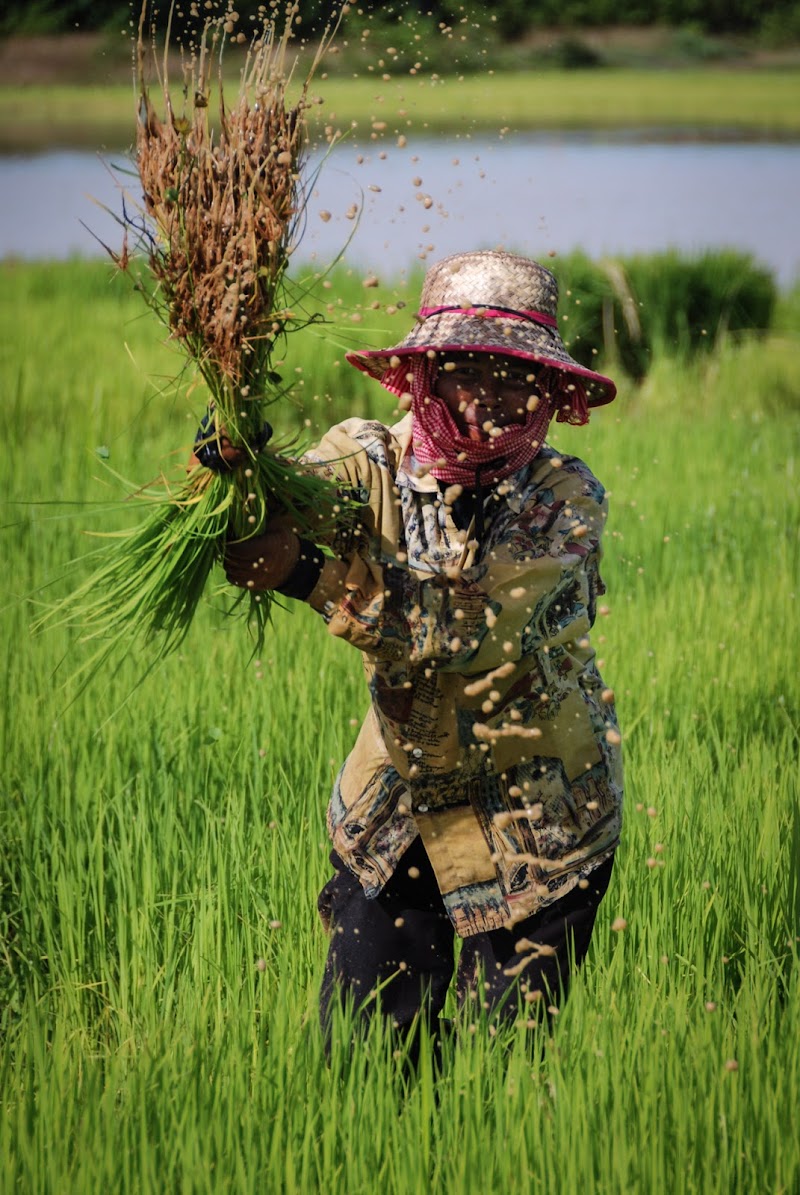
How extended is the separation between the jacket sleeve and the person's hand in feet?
0.17

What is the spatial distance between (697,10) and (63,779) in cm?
2933

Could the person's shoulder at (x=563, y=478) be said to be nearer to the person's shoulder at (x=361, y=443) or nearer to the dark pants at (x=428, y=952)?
the person's shoulder at (x=361, y=443)

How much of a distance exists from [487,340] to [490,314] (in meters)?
0.09

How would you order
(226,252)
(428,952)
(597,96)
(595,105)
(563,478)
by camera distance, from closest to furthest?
(226,252) < (563,478) < (428,952) < (595,105) < (597,96)

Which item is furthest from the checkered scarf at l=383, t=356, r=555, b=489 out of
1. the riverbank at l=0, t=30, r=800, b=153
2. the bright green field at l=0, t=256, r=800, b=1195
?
the riverbank at l=0, t=30, r=800, b=153

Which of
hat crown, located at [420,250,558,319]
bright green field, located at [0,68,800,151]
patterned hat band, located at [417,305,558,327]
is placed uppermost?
bright green field, located at [0,68,800,151]

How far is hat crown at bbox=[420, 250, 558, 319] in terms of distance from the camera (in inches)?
88.1

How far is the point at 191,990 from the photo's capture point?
2607 millimetres

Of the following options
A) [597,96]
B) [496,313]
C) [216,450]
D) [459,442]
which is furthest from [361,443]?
[597,96]

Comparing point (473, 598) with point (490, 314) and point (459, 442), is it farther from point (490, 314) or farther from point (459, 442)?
point (490, 314)

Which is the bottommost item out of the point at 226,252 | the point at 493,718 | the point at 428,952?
the point at 428,952

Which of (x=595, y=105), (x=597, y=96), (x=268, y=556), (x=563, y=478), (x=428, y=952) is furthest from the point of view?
(x=597, y=96)

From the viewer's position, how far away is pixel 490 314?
2.20 m

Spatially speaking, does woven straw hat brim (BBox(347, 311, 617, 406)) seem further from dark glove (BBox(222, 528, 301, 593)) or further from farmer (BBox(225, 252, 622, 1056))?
dark glove (BBox(222, 528, 301, 593))
